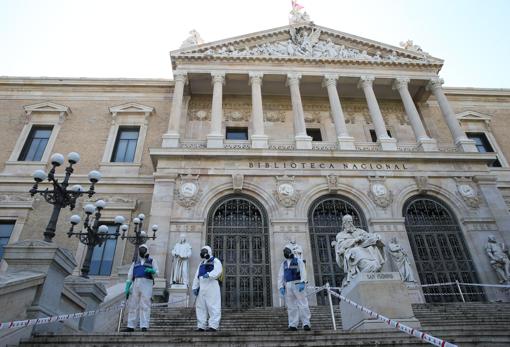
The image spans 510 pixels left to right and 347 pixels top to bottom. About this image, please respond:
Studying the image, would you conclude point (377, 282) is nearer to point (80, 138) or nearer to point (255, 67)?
point (255, 67)

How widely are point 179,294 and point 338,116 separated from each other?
10.6m

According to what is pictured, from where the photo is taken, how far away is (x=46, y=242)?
670cm

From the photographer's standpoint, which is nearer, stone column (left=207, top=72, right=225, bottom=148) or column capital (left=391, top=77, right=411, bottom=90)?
stone column (left=207, top=72, right=225, bottom=148)

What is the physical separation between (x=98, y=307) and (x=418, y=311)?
8.28 meters

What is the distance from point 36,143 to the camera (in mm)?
19062

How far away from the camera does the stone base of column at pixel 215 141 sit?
53.6 feet

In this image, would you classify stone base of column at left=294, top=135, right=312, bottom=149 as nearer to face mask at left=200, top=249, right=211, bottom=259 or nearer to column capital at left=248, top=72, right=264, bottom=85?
column capital at left=248, top=72, right=264, bottom=85

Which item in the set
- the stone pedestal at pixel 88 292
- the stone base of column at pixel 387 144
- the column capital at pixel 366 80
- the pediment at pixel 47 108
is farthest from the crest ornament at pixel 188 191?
the column capital at pixel 366 80

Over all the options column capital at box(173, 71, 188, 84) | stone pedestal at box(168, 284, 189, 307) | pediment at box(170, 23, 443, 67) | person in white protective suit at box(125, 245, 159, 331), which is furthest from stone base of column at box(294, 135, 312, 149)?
person in white protective suit at box(125, 245, 159, 331)

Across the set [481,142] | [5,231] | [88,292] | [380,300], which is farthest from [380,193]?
[5,231]

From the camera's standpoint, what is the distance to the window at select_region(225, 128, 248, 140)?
19.6 m

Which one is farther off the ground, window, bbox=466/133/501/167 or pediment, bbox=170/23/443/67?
pediment, bbox=170/23/443/67

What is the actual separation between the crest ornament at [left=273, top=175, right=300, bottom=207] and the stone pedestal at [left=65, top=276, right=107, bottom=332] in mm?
8032

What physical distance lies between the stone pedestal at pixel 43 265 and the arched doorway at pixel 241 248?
7495mm
